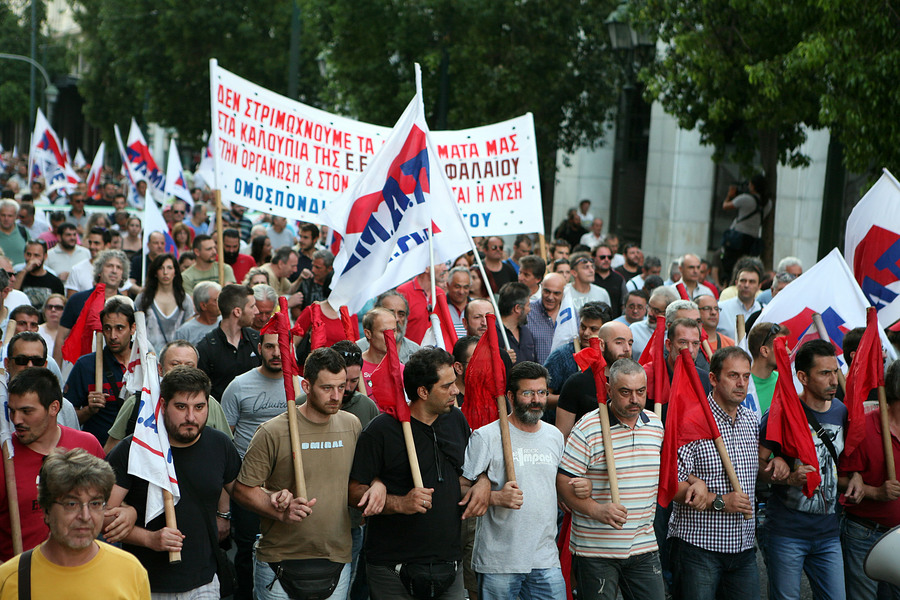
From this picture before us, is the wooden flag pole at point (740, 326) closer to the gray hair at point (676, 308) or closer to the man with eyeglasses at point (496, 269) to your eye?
the gray hair at point (676, 308)

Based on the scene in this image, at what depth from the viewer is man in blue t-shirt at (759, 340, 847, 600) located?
577 cm

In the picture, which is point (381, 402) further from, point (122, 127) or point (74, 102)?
point (74, 102)

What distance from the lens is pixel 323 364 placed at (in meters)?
5.14

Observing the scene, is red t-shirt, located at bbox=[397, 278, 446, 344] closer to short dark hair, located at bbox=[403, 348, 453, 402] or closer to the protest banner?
the protest banner

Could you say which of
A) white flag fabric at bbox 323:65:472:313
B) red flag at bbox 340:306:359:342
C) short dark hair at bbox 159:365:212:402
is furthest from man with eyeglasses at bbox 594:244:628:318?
short dark hair at bbox 159:365:212:402

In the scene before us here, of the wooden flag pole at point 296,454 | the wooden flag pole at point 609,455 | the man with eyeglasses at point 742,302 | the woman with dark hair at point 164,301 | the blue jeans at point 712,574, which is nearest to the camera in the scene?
the wooden flag pole at point 296,454

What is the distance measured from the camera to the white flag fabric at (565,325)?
865 cm

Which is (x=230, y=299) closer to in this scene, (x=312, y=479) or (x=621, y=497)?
(x=312, y=479)

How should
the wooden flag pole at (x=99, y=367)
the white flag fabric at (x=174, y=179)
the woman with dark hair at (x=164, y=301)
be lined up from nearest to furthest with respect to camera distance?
the wooden flag pole at (x=99, y=367) < the woman with dark hair at (x=164, y=301) < the white flag fabric at (x=174, y=179)

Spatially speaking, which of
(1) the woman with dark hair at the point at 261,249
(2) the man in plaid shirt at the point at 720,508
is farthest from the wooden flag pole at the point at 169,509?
(1) the woman with dark hair at the point at 261,249

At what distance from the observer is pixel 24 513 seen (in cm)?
489

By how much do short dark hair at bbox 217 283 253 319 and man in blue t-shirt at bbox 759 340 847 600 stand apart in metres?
3.52

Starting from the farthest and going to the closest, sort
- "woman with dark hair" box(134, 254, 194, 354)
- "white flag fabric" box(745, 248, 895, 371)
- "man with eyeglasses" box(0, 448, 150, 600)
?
"woman with dark hair" box(134, 254, 194, 354), "white flag fabric" box(745, 248, 895, 371), "man with eyeglasses" box(0, 448, 150, 600)

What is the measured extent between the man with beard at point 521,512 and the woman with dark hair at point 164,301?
403 centimetres
